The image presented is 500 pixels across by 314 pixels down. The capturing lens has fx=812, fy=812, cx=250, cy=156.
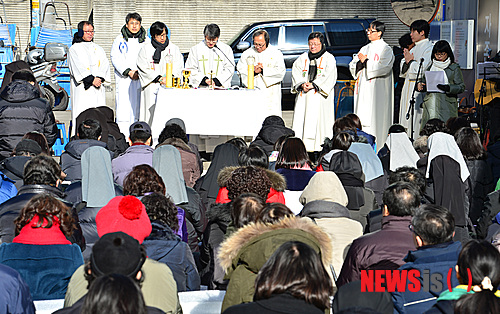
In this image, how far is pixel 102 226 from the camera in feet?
15.6

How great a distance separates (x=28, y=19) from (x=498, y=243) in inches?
634

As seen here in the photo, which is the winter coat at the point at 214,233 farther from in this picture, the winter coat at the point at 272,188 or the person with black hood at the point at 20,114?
the person with black hood at the point at 20,114

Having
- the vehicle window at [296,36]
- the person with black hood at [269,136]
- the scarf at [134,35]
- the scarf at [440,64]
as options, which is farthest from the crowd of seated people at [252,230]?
the vehicle window at [296,36]

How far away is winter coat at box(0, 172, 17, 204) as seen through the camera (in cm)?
642

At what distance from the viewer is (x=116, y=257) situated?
10.7ft

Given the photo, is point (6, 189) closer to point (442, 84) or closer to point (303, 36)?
point (442, 84)

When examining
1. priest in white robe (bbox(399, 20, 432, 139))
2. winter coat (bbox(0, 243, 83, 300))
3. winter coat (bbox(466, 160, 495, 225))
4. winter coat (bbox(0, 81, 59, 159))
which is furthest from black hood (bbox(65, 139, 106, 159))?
priest in white robe (bbox(399, 20, 432, 139))

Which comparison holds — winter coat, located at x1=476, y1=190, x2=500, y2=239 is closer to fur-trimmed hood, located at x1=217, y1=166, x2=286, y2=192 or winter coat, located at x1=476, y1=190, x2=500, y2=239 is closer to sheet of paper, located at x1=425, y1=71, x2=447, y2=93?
fur-trimmed hood, located at x1=217, y1=166, x2=286, y2=192

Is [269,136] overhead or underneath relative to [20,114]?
underneath

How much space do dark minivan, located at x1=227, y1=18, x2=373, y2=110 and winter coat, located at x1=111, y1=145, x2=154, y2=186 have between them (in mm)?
8752

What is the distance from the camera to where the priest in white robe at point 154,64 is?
463 inches

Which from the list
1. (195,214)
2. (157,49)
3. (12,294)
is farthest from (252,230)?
(157,49)

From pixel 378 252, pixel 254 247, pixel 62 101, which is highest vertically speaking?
pixel 62 101

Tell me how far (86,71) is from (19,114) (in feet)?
9.07
